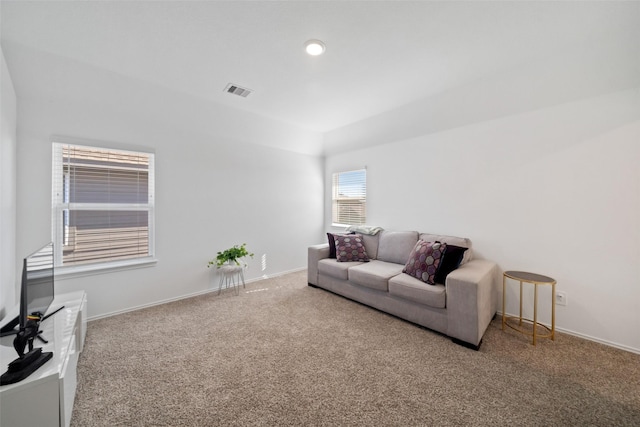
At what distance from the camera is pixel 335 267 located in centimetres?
341

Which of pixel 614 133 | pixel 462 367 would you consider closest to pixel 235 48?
pixel 462 367

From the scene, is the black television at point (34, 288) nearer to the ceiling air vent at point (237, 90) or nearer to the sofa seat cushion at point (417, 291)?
the ceiling air vent at point (237, 90)

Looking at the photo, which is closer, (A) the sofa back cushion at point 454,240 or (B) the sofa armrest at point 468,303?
(B) the sofa armrest at point 468,303

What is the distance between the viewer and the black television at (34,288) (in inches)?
55.1

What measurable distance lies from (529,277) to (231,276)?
12.0ft

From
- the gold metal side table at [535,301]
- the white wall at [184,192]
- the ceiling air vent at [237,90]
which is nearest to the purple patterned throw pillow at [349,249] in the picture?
the white wall at [184,192]

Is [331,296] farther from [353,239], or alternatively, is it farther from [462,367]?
[462,367]

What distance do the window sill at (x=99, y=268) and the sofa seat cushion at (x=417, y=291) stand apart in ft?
9.81

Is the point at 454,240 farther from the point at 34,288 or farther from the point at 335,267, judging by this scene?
the point at 34,288

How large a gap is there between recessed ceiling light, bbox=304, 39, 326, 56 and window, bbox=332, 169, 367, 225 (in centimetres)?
239

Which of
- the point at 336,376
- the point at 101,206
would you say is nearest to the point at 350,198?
the point at 336,376

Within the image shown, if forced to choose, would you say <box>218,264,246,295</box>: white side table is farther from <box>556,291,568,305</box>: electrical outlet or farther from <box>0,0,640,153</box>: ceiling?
<box>556,291,568,305</box>: electrical outlet

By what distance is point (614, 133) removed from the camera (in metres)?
2.21

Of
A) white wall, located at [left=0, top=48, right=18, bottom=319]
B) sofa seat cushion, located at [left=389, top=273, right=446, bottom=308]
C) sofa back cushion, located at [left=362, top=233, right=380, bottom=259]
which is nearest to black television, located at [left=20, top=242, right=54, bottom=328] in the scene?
white wall, located at [left=0, top=48, right=18, bottom=319]
